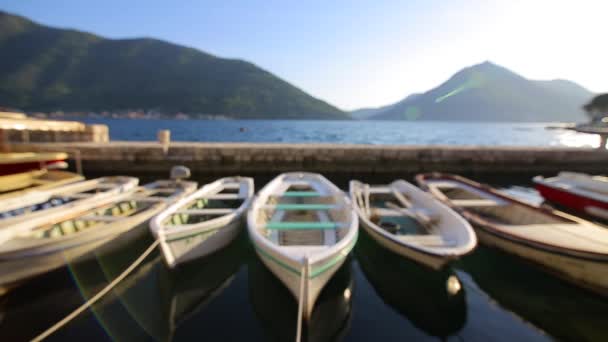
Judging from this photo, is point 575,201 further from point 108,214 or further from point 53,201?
point 53,201

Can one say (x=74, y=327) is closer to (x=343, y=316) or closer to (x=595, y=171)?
(x=343, y=316)

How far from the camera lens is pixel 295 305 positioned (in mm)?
4297

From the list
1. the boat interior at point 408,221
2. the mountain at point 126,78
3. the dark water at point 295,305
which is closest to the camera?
the dark water at point 295,305

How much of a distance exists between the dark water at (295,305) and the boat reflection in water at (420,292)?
0.02m

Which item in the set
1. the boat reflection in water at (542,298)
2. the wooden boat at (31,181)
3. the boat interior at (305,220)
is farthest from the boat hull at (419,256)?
the wooden boat at (31,181)

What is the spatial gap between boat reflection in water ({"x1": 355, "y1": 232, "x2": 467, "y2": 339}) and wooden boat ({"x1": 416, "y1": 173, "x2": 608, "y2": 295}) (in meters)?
1.41

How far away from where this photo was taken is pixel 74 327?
3.97m

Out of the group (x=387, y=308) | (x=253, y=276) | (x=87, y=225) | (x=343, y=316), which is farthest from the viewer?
(x=87, y=225)

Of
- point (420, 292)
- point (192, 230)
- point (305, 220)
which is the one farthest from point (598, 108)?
point (192, 230)

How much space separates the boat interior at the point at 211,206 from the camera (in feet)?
20.6

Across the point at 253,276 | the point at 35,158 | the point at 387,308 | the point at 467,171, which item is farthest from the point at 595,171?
the point at 35,158

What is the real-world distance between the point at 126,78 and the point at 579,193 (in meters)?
151

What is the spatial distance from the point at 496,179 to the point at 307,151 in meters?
11.1

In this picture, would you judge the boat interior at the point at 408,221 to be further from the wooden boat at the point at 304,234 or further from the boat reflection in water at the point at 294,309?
the boat reflection in water at the point at 294,309
